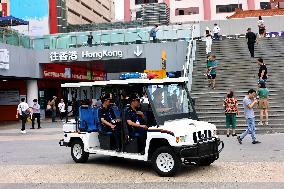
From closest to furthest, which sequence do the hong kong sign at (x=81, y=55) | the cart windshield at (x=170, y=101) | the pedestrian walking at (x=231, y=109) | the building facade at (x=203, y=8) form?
the cart windshield at (x=170, y=101) < the pedestrian walking at (x=231, y=109) < the hong kong sign at (x=81, y=55) < the building facade at (x=203, y=8)

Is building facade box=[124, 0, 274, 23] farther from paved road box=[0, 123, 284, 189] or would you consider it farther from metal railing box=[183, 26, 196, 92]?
paved road box=[0, 123, 284, 189]

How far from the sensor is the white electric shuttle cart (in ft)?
30.0

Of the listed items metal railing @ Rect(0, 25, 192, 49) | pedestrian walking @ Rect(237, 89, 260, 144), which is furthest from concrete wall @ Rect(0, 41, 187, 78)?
pedestrian walking @ Rect(237, 89, 260, 144)

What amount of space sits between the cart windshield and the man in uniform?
1.50 ft

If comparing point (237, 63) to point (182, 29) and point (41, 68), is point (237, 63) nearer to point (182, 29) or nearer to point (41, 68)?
point (182, 29)

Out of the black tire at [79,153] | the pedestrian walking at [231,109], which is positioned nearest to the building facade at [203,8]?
the pedestrian walking at [231,109]

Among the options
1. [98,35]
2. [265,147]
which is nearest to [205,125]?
[265,147]

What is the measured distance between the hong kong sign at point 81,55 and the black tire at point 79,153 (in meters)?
20.4

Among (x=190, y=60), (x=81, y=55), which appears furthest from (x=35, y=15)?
(x=190, y=60)

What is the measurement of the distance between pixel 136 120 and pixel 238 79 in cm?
1304

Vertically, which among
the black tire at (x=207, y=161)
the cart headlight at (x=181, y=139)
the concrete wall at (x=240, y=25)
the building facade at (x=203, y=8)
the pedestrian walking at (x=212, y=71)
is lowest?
the black tire at (x=207, y=161)

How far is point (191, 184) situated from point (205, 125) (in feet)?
5.61

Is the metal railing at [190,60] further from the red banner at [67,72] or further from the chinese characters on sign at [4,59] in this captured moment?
the red banner at [67,72]

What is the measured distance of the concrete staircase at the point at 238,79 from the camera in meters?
17.7
